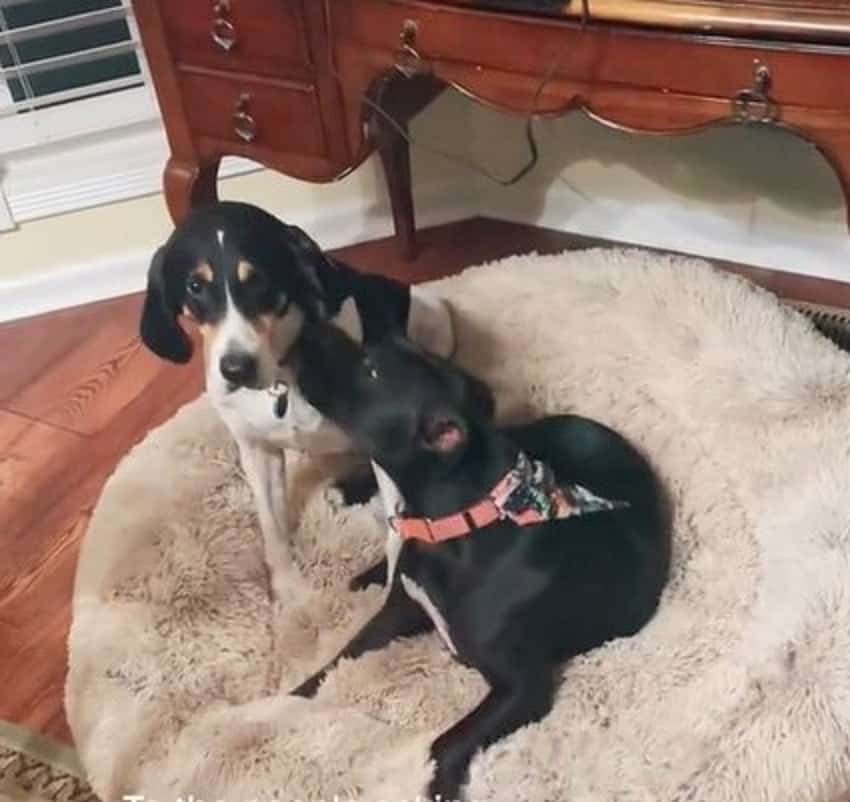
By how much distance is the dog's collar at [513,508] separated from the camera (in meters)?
1.54

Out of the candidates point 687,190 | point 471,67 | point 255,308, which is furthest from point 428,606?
point 687,190

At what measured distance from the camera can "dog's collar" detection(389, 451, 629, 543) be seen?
5.06 ft

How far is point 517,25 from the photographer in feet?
5.16

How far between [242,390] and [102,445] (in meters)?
0.63

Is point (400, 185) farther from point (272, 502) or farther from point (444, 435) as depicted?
point (444, 435)

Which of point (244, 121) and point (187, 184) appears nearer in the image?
point (244, 121)

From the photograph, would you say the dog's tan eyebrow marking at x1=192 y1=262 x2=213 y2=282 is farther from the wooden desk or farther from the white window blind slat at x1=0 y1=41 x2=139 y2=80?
the white window blind slat at x1=0 y1=41 x2=139 y2=80

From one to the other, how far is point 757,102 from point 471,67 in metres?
0.33

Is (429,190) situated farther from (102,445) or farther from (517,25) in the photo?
(517,25)

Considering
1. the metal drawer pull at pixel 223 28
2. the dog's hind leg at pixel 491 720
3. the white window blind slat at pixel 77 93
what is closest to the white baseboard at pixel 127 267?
the white window blind slat at pixel 77 93

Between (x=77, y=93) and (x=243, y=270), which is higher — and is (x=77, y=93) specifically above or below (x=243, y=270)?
below

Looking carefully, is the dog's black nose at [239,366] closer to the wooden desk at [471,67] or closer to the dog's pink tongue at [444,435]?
the dog's pink tongue at [444,435]

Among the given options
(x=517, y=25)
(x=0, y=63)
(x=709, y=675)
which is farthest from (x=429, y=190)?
(x=709, y=675)

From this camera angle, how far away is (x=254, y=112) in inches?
74.4
